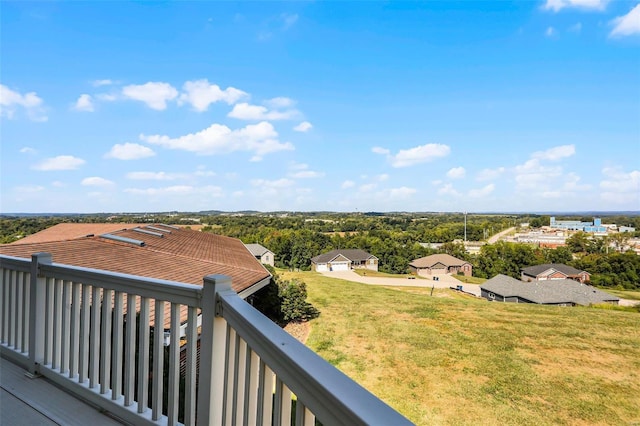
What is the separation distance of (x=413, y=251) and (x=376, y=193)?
917cm

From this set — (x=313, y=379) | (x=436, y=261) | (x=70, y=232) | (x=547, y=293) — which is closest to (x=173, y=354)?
(x=313, y=379)

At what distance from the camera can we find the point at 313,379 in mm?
740

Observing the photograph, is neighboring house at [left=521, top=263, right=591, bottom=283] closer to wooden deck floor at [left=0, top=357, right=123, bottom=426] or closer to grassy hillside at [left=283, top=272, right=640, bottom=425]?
grassy hillside at [left=283, top=272, right=640, bottom=425]

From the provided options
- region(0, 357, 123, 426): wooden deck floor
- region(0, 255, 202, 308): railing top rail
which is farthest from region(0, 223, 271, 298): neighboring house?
region(0, 255, 202, 308): railing top rail

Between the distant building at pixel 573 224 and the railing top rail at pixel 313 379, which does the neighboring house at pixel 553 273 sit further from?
the distant building at pixel 573 224

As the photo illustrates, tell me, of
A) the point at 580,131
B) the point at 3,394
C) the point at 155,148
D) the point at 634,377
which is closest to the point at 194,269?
the point at 3,394

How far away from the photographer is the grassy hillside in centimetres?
711

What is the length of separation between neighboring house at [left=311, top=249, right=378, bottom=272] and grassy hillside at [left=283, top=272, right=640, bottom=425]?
23218 millimetres

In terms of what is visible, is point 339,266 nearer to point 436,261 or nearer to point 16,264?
point 436,261

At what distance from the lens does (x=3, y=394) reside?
2.18 m

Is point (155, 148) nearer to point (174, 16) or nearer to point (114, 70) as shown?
point (114, 70)

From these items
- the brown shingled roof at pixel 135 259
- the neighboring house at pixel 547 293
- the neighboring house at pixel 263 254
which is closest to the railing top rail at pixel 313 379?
the brown shingled roof at pixel 135 259

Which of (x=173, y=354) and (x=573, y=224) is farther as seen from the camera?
(x=573, y=224)

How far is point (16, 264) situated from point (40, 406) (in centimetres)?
114
